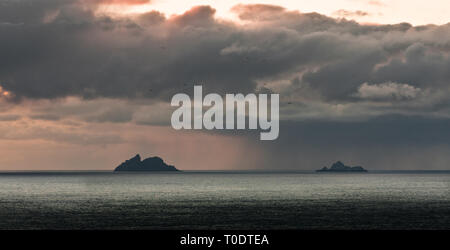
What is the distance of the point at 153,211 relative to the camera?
11669 centimetres

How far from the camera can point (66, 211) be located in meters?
120

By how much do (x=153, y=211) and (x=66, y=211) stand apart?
21.6 metres

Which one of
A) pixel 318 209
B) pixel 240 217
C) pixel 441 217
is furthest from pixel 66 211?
pixel 441 217
